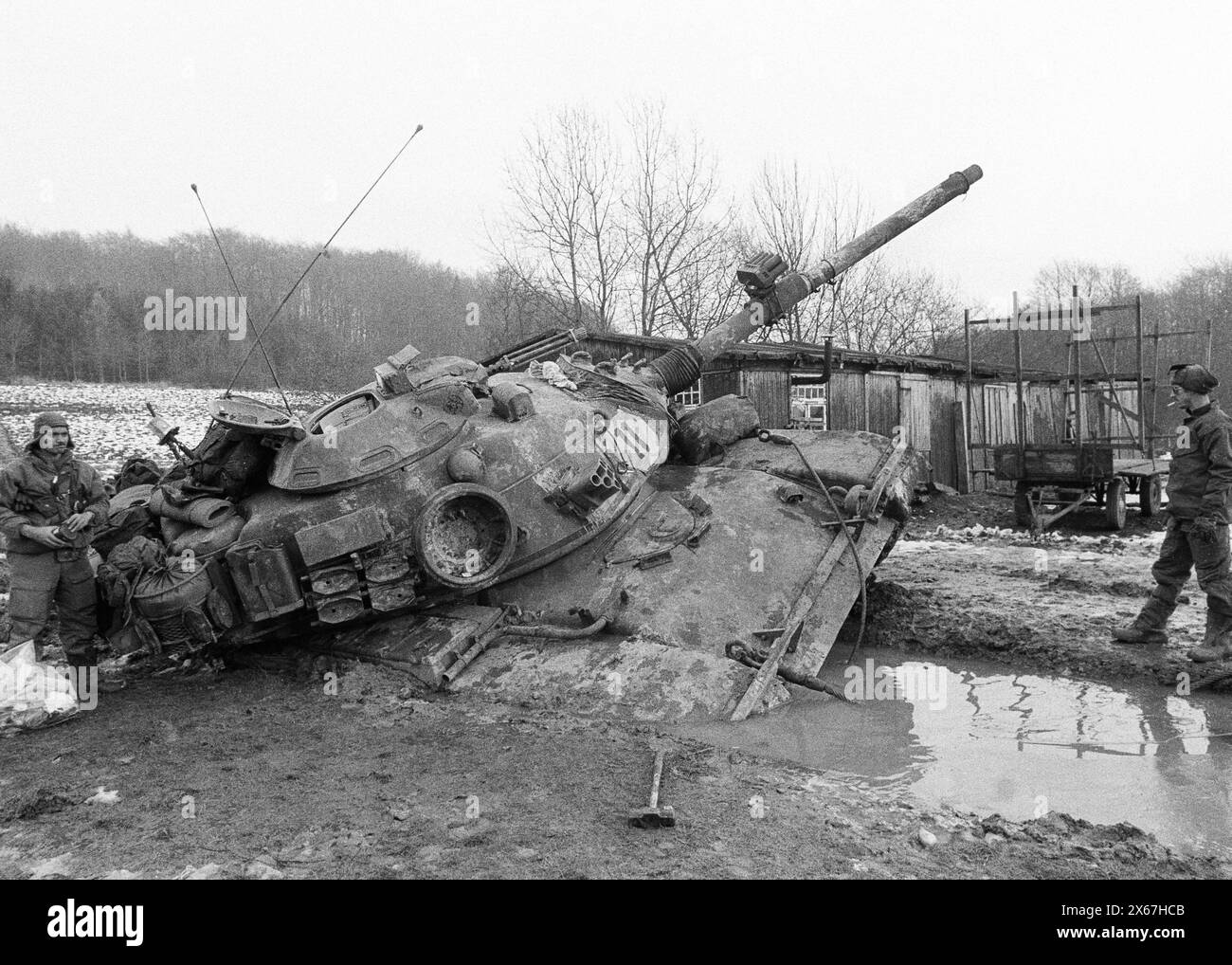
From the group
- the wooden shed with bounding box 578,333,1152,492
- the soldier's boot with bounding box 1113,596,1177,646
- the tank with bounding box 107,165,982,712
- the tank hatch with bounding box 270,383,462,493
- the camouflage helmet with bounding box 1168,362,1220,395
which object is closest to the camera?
the tank with bounding box 107,165,982,712

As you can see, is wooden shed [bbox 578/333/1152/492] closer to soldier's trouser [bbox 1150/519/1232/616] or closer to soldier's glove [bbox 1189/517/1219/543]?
soldier's trouser [bbox 1150/519/1232/616]

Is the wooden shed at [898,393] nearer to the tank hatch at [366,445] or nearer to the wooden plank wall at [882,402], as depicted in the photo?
the wooden plank wall at [882,402]

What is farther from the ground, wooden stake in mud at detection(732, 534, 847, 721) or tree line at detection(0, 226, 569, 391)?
tree line at detection(0, 226, 569, 391)

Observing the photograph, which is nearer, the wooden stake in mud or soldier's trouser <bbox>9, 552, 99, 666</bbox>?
the wooden stake in mud

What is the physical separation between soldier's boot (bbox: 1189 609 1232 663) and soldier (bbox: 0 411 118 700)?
7.70 meters

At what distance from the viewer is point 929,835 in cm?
405

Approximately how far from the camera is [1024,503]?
15.2m

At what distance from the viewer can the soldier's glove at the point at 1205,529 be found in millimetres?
6742

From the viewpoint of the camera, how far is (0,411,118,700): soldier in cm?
631

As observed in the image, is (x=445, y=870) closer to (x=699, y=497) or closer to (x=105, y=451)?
(x=699, y=497)

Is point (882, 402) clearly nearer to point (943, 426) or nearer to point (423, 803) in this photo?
point (943, 426)

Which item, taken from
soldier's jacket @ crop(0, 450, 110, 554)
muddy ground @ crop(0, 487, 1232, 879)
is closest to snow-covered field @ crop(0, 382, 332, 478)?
soldier's jacket @ crop(0, 450, 110, 554)

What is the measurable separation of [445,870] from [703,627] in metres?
2.83
